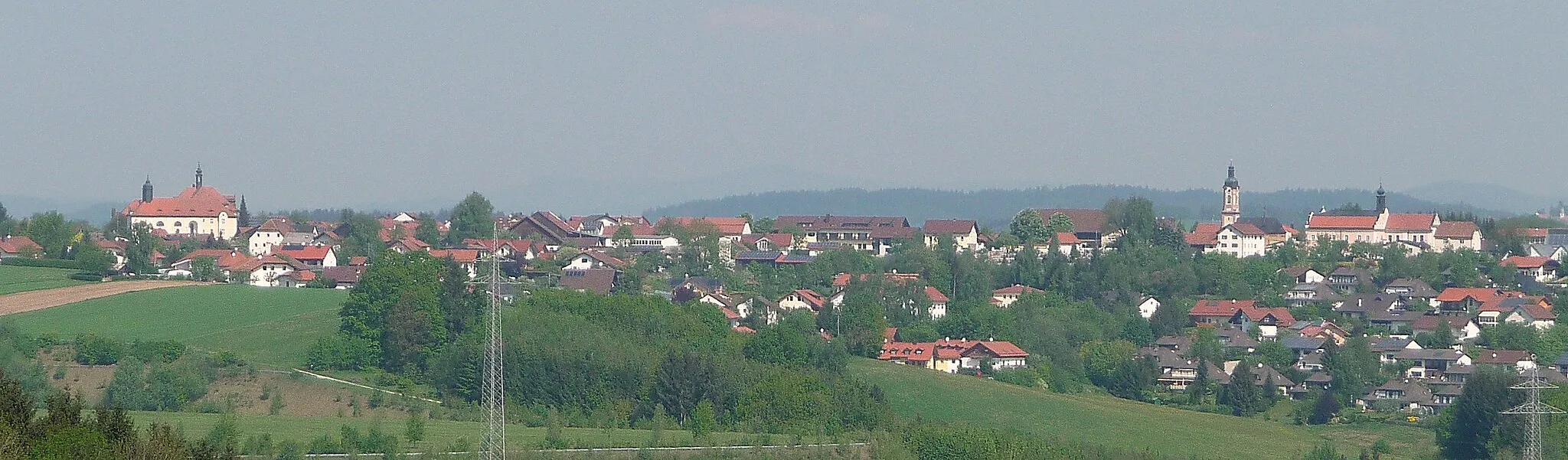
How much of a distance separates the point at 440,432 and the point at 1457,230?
2425 inches

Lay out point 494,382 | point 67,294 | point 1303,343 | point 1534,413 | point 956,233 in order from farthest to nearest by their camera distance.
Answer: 1. point 956,233
2. point 1303,343
3. point 67,294
4. point 1534,413
5. point 494,382

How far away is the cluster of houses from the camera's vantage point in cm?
6000

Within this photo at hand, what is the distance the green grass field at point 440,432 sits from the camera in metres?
41.0

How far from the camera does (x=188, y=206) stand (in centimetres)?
9862

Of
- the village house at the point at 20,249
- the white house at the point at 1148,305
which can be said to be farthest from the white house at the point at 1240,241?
the village house at the point at 20,249

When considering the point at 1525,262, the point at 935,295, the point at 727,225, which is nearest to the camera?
the point at 935,295

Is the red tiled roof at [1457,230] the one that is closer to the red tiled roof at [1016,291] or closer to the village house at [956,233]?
the village house at [956,233]

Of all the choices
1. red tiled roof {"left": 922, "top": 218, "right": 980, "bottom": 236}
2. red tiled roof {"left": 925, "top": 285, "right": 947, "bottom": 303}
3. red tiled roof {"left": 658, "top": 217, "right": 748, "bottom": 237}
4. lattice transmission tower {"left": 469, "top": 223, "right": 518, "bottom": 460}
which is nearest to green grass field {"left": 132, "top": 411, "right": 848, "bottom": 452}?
lattice transmission tower {"left": 469, "top": 223, "right": 518, "bottom": 460}

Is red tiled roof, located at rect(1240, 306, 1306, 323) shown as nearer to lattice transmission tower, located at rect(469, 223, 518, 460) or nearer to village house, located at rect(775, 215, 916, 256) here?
village house, located at rect(775, 215, 916, 256)

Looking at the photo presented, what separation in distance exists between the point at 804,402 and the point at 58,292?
27064 mm

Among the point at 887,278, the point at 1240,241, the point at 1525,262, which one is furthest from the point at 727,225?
the point at 1525,262

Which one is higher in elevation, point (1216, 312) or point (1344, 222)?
point (1344, 222)

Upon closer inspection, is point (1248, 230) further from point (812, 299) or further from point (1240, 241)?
point (812, 299)

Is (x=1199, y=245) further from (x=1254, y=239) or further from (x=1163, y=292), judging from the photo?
(x=1163, y=292)
